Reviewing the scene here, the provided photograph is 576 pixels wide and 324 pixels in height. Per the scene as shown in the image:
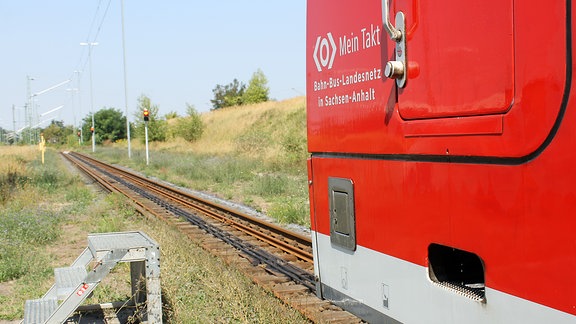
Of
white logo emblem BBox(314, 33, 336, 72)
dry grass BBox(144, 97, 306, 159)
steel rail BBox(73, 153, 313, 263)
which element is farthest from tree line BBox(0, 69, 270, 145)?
white logo emblem BBox(314, 33, 336, 72)

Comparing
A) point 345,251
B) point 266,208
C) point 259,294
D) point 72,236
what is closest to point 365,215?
point 345,251

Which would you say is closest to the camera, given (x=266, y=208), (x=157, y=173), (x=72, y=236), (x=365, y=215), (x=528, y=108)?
(x=528, y=108)

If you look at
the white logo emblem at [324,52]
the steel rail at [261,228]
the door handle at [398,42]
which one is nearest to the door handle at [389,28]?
the door handle at [398,42]

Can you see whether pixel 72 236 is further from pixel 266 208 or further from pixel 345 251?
pixel 345 251

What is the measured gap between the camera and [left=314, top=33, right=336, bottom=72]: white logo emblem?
447cm

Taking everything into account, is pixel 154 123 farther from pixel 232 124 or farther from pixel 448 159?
pixel 448 159

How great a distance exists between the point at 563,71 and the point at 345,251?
2269mm

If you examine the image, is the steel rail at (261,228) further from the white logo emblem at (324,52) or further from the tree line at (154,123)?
the tree line at (154,123)

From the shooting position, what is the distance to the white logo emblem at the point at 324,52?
4.47 metres

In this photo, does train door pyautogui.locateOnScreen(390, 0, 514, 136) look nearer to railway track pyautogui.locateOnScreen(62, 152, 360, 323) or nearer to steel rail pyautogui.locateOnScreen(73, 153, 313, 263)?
railway track pyautogui.locateOnScreen(62, 152, 360, 323)

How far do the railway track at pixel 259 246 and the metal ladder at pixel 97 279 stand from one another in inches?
59.5

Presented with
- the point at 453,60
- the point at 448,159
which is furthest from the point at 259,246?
the point at 453,60

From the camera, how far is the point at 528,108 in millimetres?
2557

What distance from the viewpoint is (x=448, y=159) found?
3.07m
